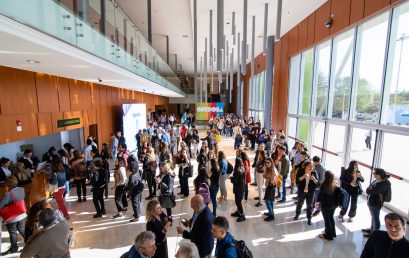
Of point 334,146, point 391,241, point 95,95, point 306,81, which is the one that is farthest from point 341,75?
point 95,95

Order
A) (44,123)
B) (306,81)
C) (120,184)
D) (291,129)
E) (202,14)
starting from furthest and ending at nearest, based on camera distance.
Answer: (291,129), (306,81), (202,14), (44,123), (120,184)

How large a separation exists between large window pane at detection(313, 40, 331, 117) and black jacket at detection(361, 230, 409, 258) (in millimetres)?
7291

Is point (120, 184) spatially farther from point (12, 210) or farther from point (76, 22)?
point (76, 22)

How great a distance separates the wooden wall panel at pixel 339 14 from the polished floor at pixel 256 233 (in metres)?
5.81

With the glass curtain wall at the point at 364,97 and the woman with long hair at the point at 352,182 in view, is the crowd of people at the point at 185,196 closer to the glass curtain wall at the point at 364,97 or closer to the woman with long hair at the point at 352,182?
the woman with long hair at the point at 352,182

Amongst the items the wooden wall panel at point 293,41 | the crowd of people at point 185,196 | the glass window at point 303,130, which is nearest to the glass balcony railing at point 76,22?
the crowd of people at point 185,196

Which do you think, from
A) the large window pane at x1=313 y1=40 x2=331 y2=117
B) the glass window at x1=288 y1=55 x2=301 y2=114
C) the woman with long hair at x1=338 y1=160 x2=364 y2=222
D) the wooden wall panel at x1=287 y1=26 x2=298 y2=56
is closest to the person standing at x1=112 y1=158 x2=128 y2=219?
the woman with long hair at x1=338 y1=160 x2=364 y2=222

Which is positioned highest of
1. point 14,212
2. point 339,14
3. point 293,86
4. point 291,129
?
point 339,14

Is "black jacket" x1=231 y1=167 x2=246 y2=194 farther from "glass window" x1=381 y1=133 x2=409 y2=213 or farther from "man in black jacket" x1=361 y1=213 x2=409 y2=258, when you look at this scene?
"glass window" x1=381 y1=133 x2=409 y2=213

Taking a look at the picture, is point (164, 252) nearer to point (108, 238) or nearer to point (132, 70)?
point (108, 238)

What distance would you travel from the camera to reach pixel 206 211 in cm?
308

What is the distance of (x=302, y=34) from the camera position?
10.5 m

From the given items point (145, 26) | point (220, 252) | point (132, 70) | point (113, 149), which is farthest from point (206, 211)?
point (145, 26)

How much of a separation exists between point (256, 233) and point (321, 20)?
8423mm
